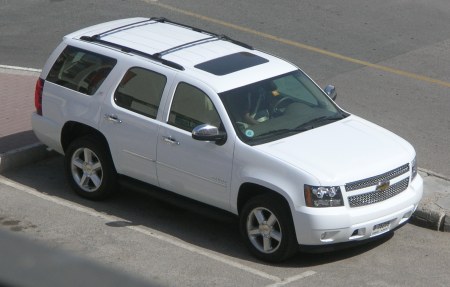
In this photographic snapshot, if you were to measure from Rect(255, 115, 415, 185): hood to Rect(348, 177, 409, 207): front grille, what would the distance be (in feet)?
0.54

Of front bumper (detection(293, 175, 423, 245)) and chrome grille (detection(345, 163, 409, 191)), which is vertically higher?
chrome grille (detection(345, 163, 409, 191))

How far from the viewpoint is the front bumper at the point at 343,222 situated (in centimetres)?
720

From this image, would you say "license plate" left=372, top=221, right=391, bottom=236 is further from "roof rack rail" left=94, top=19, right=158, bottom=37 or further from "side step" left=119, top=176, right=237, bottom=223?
"roof rack rail" left=94, top=19, right=158, bottom=37

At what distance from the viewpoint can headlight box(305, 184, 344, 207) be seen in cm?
717

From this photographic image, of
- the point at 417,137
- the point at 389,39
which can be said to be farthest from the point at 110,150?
the point at 389,39

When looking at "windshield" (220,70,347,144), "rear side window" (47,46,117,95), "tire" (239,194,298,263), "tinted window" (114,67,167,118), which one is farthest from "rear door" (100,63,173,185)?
"tire" (239,194,298,263)

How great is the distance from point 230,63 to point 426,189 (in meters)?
2.47

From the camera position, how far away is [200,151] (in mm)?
7898

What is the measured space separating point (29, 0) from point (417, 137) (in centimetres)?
908

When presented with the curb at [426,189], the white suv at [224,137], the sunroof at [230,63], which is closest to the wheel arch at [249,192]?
the white suv at [224,137]

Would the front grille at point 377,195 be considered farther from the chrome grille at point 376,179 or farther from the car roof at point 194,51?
the car roof at point 194,51

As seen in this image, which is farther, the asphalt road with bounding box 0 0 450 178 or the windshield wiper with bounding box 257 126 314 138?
the asphalt road with bounding box 0 0 450 178

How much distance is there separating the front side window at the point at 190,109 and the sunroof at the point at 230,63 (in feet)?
0.98

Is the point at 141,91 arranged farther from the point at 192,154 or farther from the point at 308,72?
the point at 308,72
